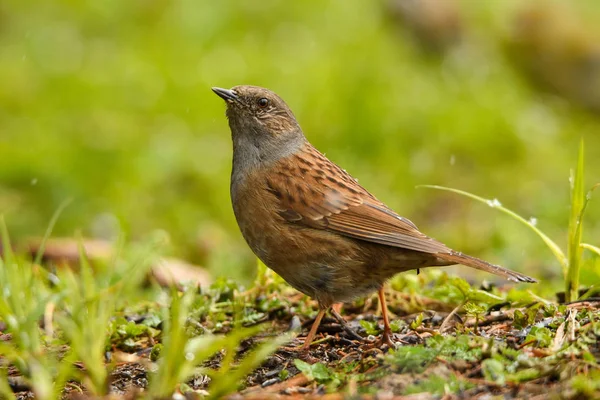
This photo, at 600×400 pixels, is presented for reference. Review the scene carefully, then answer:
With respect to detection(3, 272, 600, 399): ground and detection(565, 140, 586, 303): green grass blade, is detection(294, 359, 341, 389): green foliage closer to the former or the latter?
detection(3, 272, 600, 399): ground

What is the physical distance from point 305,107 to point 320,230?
19.2ft

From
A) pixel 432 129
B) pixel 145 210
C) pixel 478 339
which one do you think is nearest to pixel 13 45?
pixel 145 210

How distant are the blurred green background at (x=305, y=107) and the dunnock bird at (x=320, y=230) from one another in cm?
202

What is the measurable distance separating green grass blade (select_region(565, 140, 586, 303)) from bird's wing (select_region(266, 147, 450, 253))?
70 cm

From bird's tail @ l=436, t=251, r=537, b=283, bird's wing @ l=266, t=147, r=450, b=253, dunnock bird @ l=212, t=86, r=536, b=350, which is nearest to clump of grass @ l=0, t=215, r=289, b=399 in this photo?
dunnock bird @ l=212, t=86, r=536, b=350

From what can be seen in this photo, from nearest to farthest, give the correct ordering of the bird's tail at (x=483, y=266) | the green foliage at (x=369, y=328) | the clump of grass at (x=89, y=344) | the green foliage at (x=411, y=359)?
the clump of grass at (x=89, y=344) → the green foliage at (x=411, y=359) → the bird's tail at (x=483, y=266) → the green foliage at (x=369, y=328)

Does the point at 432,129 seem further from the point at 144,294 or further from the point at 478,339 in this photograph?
the point at 478,339

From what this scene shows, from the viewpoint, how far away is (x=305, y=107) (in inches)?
422

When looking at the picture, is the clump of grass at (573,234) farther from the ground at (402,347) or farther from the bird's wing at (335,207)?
the bird's wing at (335,207)

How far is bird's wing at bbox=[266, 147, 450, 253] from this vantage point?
→ 4.86m

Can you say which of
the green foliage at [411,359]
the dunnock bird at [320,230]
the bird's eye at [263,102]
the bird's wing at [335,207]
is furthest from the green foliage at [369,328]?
the bird's eye at [263,102]

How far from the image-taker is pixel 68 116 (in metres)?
10.6

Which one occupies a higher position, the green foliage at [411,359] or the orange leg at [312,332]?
the green foliage at [411,359]

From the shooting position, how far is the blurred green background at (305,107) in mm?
8930
